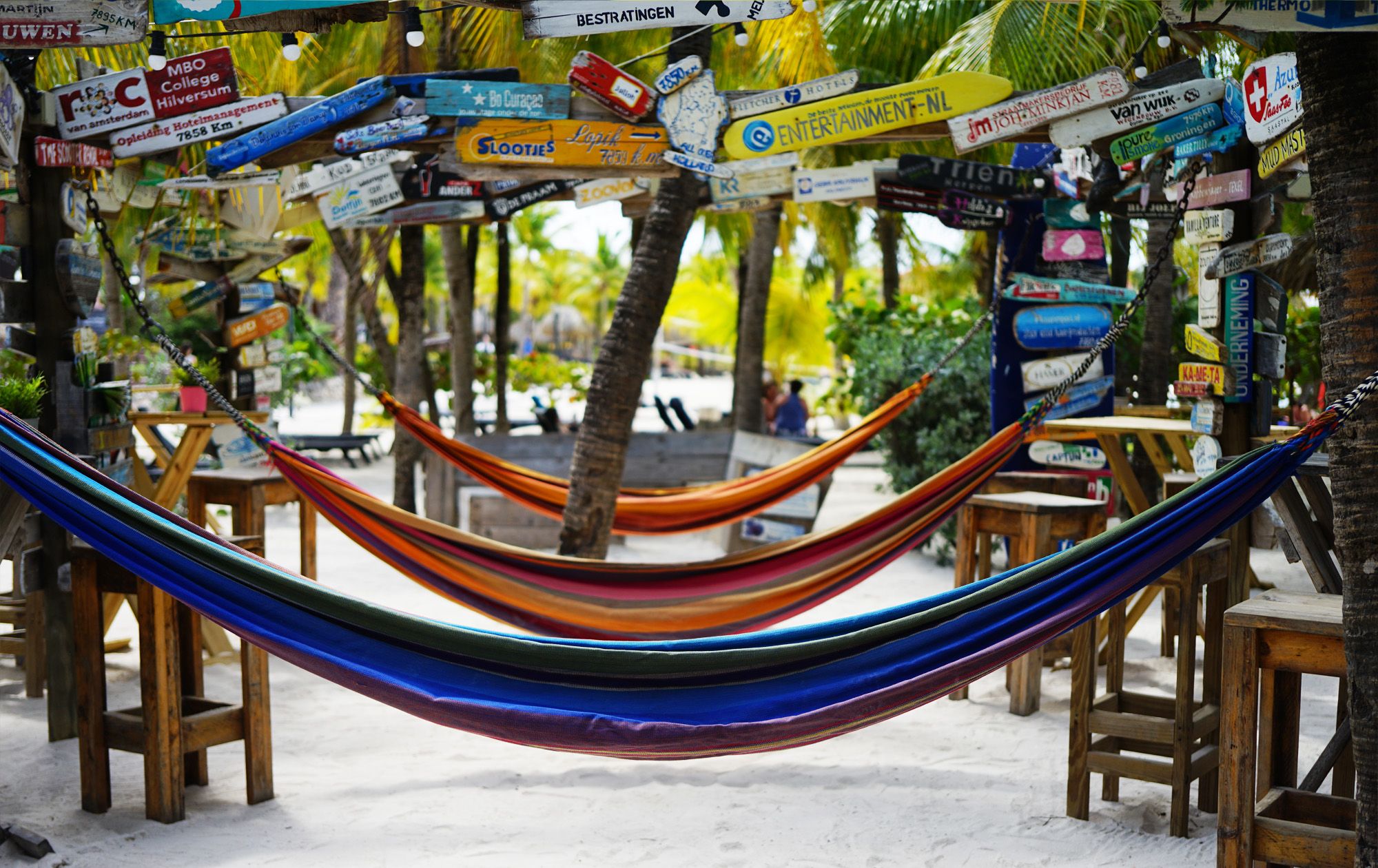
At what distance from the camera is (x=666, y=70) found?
368 centimetres

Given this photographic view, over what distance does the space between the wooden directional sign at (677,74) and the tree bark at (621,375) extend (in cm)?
71

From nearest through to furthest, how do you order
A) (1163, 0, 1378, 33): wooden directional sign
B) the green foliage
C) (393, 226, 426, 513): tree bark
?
(1163, 0, 1378, 33): wooden directional sign, the green foliage, (393, 226, 426, 513): tree bark

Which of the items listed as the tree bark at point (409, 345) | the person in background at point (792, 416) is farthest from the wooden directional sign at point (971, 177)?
the person in background at point (792, 416)

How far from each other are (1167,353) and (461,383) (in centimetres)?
463

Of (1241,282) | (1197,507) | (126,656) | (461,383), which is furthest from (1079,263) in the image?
(461,383)

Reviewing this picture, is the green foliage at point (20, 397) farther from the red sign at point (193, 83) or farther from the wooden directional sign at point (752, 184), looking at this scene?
the wooden directional sign at point (752, 184)

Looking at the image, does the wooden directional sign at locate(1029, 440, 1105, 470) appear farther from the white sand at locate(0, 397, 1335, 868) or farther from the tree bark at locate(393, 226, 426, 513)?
the tree bark at locate(393, 226, 426, 513)

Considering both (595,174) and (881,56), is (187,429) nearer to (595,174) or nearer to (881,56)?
(595,174)

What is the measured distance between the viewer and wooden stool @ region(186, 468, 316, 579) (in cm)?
394

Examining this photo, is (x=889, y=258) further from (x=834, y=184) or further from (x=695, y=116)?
(x=695, y=116)

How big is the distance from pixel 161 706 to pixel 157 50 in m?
1.81

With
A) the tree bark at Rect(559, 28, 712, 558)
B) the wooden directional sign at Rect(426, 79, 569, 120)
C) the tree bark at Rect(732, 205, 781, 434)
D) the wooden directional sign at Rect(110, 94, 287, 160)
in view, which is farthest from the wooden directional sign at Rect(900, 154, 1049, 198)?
the tree bark at Rect(732, 205, 781, 434)

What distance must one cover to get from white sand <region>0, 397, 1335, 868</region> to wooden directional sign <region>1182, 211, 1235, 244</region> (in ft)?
4.87

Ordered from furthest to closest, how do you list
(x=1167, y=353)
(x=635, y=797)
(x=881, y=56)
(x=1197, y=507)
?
(x=881, y=56)
(x=1167, y=353)
(x=635, y=797)
(x=1197, y=507)
